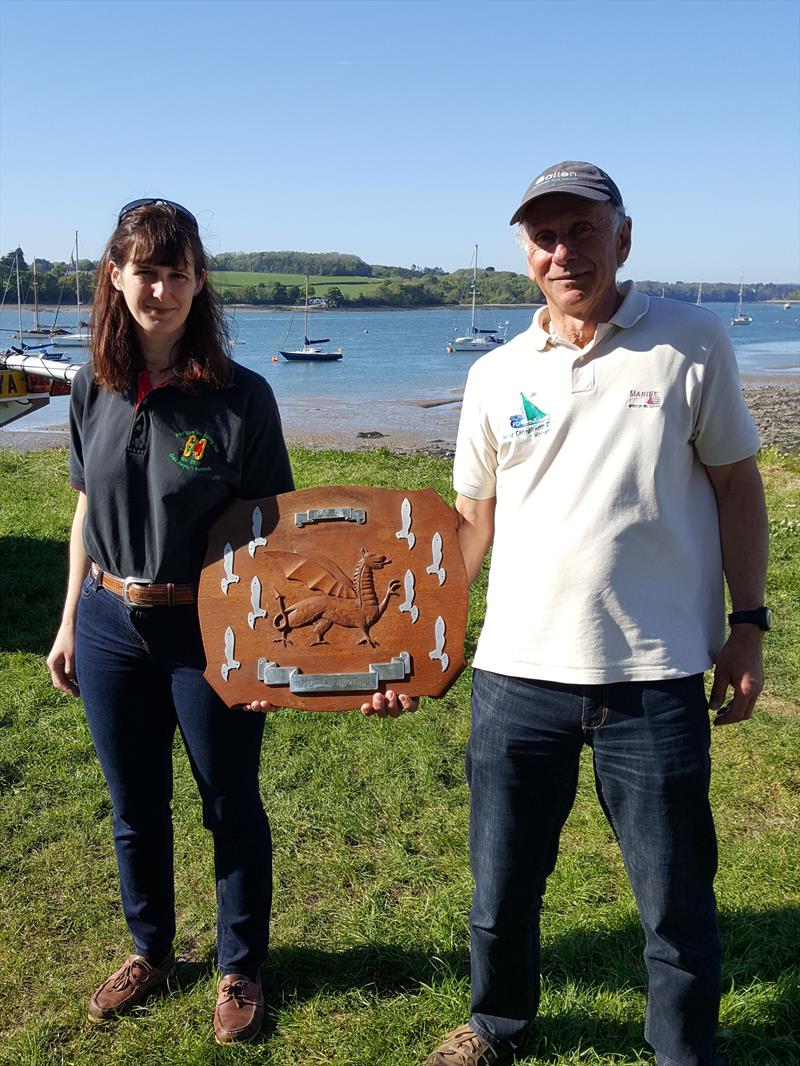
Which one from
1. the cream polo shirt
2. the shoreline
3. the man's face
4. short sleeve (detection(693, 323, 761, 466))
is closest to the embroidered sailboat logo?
the cream polo shirt

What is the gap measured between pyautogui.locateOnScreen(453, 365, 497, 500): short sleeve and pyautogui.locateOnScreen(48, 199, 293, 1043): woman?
1.79ft

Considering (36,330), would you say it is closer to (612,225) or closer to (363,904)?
(363,904)

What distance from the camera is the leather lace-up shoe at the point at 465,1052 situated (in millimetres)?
2717

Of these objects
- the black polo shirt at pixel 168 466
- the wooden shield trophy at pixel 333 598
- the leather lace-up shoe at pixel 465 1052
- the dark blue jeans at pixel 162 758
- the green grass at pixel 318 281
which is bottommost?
the leather lace-up shoe at pixel 465 1052

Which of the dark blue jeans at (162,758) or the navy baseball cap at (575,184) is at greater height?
the navy baseball cap at (575,184)

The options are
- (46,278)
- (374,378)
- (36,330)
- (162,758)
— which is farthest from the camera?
(46,278)

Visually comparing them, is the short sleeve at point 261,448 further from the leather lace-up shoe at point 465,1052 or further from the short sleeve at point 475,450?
the leather lace-up shoe at point 465,1052

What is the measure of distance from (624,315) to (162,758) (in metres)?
1.88

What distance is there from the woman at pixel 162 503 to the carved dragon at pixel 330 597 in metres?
0.23

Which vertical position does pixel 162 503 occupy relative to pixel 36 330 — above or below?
below

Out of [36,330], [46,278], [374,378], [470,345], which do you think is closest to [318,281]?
[470,345]

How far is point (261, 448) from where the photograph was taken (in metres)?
2.71

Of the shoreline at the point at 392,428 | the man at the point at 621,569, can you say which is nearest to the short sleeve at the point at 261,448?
the man at the point at 621,569

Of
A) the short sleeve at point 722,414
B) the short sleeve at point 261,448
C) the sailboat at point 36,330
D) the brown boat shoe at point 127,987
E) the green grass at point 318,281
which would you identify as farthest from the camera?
the green grass at point 318,281
